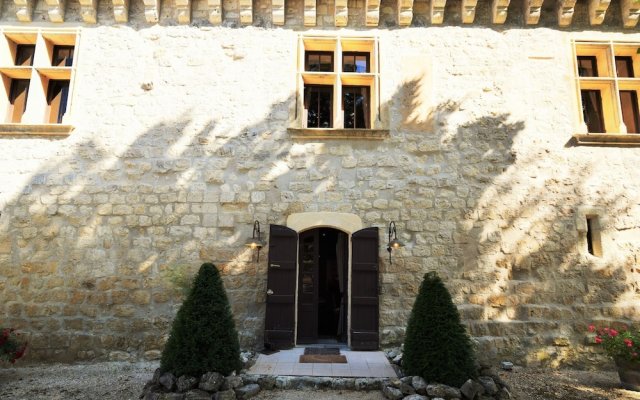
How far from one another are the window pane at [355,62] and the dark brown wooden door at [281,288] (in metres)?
2.83

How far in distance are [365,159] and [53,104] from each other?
16.2ft

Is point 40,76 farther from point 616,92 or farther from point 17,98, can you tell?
point 616,92

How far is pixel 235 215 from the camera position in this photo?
18.1 feet

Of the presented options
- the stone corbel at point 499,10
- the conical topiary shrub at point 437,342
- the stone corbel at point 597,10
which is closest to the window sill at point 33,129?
the conical topiary shrub at point 437,342

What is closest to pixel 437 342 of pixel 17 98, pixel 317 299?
pixel 317 299

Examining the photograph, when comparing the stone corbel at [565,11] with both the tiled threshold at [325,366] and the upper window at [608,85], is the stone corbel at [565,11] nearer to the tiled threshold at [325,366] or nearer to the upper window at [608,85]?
the upper window at [608,85]

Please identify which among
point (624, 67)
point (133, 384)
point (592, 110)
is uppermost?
point (624, 67)

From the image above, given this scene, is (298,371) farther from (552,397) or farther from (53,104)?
(53,104)

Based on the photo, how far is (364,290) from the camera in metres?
5.30

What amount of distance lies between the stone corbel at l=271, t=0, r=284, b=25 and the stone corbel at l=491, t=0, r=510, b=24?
330 cm

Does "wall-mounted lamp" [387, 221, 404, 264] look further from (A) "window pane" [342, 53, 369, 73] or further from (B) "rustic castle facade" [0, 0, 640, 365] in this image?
(A) "window pane" [342, 53, 369, 73]

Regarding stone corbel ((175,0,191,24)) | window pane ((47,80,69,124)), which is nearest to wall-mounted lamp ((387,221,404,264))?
stone corbel ((175,0,191,24))

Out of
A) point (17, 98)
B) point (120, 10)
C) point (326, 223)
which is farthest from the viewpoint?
point (17, 98)

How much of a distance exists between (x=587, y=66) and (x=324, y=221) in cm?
502
